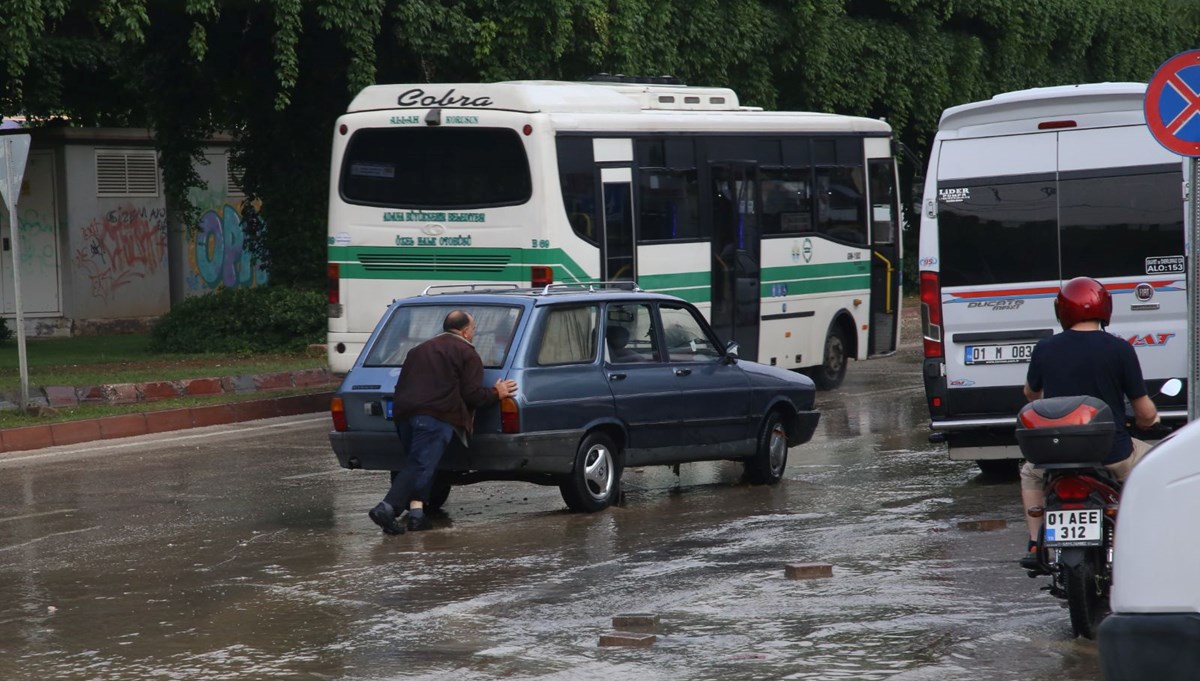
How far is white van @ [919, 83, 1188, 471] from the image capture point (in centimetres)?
1169

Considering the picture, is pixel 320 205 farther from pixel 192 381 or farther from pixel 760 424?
pixel 760 424

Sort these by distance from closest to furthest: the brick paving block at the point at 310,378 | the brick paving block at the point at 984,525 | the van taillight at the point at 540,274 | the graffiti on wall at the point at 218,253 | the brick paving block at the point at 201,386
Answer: the brick paving block at the point at 984,525
the van taillight at the point at 540,274
the brick paving block at the point at 201,386
the brick paving block at the point at 310,378
the graffiti on wall at the point at 218,253

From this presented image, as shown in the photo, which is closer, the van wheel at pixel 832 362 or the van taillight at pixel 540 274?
the van taillight at pixel 540 274

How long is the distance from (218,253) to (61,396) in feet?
46.6

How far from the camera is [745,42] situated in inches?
1070

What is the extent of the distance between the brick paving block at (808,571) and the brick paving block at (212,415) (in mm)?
9890

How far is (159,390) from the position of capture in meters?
19.2

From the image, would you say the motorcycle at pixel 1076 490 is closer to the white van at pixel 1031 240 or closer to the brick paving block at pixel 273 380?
the white van at pixel 1031 240

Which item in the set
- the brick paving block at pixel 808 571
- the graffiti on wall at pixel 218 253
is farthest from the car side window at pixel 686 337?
the graffiti on wall at pixel 218 253

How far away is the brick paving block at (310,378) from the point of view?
20641 millimetres

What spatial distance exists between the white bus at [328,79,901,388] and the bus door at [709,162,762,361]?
22 millimetres

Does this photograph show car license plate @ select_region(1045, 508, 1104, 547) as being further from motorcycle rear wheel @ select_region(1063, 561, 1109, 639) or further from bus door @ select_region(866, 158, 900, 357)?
bus door @ select_region(866, 158, 900, 357)

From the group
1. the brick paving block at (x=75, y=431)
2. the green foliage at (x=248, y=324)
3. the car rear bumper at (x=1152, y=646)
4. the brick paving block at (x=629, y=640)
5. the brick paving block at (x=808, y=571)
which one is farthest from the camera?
the green foliage at (x=248, y=324)

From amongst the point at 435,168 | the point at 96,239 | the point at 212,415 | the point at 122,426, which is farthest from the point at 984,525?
the point at 96,239
